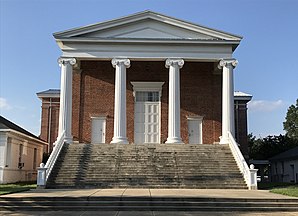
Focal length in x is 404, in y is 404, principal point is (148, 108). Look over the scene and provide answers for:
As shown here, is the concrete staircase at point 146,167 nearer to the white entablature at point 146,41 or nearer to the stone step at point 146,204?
the stone step at point 146,204

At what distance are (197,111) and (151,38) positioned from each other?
675 cm

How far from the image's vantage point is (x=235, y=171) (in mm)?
21094

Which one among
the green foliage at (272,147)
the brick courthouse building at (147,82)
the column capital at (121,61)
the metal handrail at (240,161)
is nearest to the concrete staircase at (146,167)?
the metal handrail at (240,161)

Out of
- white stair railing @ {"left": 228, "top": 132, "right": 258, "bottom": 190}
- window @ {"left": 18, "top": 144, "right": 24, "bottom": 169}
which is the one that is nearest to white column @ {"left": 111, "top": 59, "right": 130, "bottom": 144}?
white stair railing @ {"left": 228, "top": 132, "right": 258, "bottom": 190}

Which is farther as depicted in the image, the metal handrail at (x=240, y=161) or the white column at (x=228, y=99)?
the white column at (x=228, y=99)

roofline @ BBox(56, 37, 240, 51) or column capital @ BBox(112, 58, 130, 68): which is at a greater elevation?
roofline @ BBox(56, 37, 240, 51)

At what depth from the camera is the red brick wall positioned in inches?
1159

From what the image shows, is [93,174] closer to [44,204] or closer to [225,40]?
[44,204]

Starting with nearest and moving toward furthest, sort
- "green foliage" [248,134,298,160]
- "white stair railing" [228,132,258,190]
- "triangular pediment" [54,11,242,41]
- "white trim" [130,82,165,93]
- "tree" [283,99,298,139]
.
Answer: "white stair railing" [228,132,258,190] → "triangular pediment" [54,11,242,41] → "white trim" [130,82,165,93] → "green foliage" [248,134,298,160] → "tree" [283,99,298,139]

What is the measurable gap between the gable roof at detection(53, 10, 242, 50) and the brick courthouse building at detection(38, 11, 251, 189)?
2.5 inches

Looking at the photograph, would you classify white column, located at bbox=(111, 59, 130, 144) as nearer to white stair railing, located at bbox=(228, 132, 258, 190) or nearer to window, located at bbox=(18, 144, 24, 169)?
white stair railing, located at bbox=(228, 132, 258, 190)

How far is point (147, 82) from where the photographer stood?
97.6 ft

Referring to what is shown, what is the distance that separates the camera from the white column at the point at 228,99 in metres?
25.9

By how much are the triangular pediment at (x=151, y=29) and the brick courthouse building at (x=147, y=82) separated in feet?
0.21
